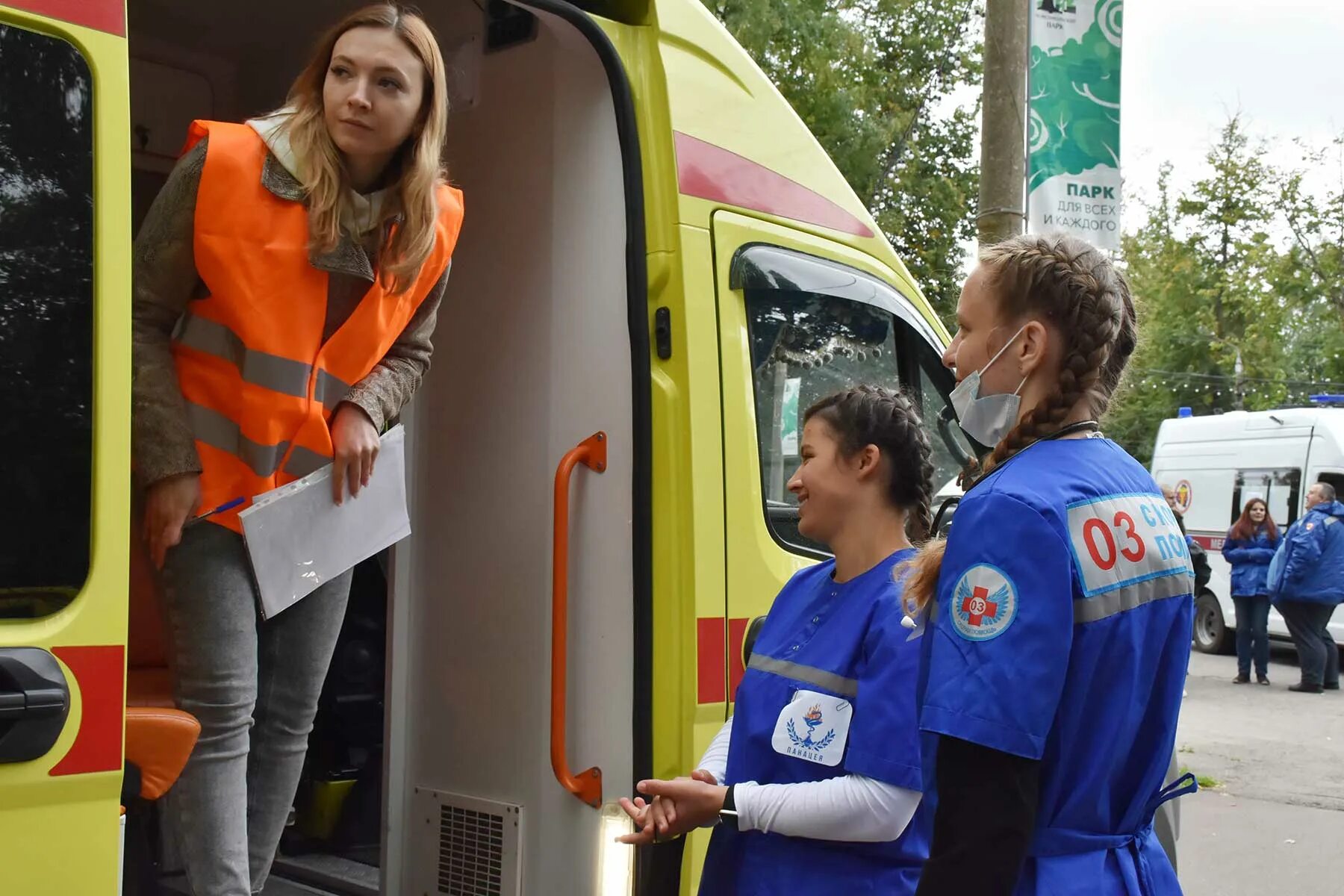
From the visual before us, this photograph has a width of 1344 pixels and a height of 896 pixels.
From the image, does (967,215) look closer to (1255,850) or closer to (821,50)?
(821,50)

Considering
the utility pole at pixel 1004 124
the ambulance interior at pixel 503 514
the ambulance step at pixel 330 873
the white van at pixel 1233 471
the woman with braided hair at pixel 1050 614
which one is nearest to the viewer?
the woman with braided hair at pixel 1050 614

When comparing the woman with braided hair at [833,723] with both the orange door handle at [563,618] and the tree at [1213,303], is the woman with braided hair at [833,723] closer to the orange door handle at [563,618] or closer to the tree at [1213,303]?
the orange door handle at [563,618]

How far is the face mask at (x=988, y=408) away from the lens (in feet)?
5.76

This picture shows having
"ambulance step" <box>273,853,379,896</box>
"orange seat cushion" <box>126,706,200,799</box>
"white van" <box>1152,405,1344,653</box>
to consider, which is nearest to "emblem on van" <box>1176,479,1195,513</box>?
"white van" <box>1152,405,1344,653</box>

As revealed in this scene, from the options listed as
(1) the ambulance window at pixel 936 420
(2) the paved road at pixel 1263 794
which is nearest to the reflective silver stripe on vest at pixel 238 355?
(1) the ambulance window at pixel 936 420

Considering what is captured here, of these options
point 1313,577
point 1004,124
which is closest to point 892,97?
point 1313,577

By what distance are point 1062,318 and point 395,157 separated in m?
1.46

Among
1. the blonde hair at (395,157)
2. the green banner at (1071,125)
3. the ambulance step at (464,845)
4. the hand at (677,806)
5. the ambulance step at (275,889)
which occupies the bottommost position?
the ambulance step at (275,889)

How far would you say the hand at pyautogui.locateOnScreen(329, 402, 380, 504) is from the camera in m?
2.53

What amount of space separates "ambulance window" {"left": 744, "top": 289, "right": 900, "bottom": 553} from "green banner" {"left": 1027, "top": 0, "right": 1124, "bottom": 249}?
2.14 metres

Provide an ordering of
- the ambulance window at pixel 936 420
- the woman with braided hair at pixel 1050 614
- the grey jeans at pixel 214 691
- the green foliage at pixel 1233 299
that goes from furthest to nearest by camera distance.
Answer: the green foliage at pixel 1233 299
the ambulance window at pixel 936 420
the grey jeans at pixel 214 691
the woman with braided hair at pixel 1050 614

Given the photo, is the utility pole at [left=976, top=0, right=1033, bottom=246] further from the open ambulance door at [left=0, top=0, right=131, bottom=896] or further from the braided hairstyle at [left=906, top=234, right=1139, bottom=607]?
the open ambulance door at [left=0, top=0, right=131, bottom=896]

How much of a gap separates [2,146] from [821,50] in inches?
420

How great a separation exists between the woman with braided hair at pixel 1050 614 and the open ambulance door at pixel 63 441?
1.16m
